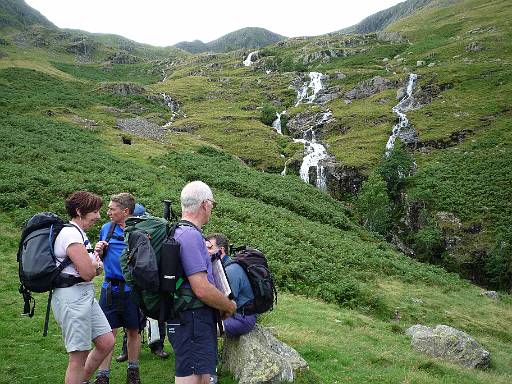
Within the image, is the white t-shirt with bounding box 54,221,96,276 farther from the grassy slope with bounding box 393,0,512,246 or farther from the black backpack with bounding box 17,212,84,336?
the grassy slope with bounding box 393,0,512,246

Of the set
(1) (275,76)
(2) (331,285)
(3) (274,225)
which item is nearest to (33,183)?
(3) (274,225)

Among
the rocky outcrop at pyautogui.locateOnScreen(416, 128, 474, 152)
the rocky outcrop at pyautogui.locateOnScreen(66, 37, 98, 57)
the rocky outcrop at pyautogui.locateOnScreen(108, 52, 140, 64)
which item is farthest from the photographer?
the rocky outcrop at pyautogui.locateOnScreen(108, 52, 140, 64)

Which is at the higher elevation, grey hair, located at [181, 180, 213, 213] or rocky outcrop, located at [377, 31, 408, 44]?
rocky outcrop, located at [377, 31, 408, 44]

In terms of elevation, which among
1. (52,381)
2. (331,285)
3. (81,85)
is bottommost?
(331,285)

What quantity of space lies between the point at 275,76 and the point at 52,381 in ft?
451

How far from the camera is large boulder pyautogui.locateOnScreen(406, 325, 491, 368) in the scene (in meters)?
15.1

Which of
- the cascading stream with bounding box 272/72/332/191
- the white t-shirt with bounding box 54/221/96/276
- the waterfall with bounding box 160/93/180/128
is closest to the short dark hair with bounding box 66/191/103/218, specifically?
the white t-shirt with bounding box 54/221/96/276

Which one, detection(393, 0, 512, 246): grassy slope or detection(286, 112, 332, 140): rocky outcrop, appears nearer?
detection(393, 0, 512, 246): grassy slope

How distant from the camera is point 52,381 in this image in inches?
342

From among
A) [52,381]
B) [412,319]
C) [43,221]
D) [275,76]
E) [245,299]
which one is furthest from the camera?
[275,76]

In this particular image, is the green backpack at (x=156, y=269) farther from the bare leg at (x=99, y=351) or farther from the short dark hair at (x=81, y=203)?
the bare leg at (x=99, y=351)

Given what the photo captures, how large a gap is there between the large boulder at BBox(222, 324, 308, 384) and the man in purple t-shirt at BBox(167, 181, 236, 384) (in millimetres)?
2651

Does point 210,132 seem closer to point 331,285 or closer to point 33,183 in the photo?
point 33,183

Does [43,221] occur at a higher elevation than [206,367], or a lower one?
higher
